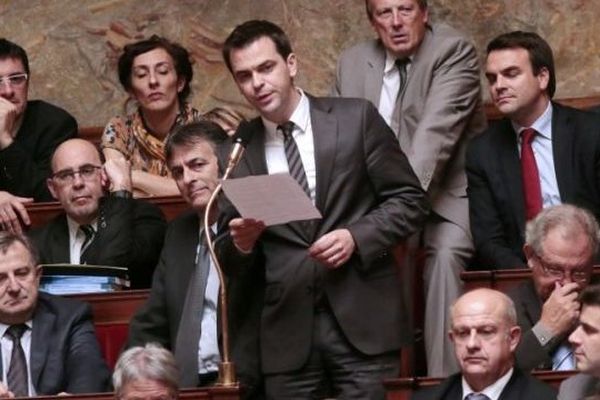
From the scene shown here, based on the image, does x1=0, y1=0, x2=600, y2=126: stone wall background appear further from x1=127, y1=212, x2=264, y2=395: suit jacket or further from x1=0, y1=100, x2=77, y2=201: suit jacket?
x1=127, y1=212, x2=264, y2=395: suit jacket

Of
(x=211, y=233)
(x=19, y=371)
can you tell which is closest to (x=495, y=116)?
(x=211, y=233)

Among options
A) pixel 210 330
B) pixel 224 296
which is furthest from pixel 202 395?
pixel 210 330

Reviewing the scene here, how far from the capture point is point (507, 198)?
7105mm

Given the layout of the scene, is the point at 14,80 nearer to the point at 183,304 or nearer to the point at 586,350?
the point at 183,304

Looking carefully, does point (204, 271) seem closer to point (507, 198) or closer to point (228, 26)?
point (507, 198)

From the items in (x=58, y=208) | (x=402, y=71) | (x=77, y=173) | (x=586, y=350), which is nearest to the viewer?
(x=586, y=350)

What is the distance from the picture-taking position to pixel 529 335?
20.7ft

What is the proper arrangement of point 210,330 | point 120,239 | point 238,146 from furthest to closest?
point 120,239
point 210,330
point 238,146

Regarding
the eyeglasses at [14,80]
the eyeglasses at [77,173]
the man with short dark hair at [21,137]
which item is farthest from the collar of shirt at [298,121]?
the eyeglasses at [14,80]

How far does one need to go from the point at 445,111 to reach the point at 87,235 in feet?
3.89

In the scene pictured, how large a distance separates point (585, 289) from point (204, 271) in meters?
1.27

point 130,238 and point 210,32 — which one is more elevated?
point 210,32

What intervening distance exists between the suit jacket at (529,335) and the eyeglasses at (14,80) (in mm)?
2238

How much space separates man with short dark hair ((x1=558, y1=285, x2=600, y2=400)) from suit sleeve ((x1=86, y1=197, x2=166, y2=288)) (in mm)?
1828
